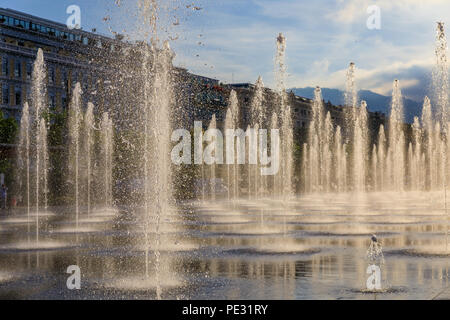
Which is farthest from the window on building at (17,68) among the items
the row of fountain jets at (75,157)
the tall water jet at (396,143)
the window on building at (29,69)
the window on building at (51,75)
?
the tall water jet at (396,143)

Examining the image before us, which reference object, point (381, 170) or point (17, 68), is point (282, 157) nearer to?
point (381, 170)

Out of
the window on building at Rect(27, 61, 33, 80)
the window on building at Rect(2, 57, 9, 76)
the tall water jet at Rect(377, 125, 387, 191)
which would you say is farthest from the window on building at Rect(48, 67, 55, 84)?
the tall water jet at Rect(377, 125, 387, 191)

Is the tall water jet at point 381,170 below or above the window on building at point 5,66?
below

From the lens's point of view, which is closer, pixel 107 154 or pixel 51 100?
pixel 107 154

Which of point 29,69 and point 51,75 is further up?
point 29,69

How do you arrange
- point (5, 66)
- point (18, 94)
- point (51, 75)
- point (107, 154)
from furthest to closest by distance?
1. point (51, 75)
2. point (18, 94)
3. point (5, 66)
4. point (107, 154)

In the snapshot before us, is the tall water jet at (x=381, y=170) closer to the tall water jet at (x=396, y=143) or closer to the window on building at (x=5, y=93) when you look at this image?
the tall water jet at (x=396, y=143)

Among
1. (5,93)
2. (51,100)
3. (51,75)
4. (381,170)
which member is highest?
(51,75)

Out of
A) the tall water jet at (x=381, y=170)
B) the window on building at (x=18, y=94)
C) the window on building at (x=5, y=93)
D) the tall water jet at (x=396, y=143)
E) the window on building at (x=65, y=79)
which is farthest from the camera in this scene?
the window on building at (x=65, y=79)

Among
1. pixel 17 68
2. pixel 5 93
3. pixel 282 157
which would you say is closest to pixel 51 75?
pixel 17 68

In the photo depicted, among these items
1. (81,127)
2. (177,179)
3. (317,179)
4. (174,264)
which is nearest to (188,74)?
(317,179)

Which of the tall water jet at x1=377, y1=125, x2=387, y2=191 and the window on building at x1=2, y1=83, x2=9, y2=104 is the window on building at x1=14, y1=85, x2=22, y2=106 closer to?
the window on building at x1=2, y1=83, x2=9, y2=104

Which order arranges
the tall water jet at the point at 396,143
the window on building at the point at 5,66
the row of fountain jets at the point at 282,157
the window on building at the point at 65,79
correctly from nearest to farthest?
the row of fountain jets at the point at 282,157
the tall water jet at the point at 396,143
the window on building at the point at 5,66
the window on building at the point at 65,79

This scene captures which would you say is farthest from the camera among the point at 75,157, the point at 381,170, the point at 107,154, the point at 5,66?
the point at 381,170
